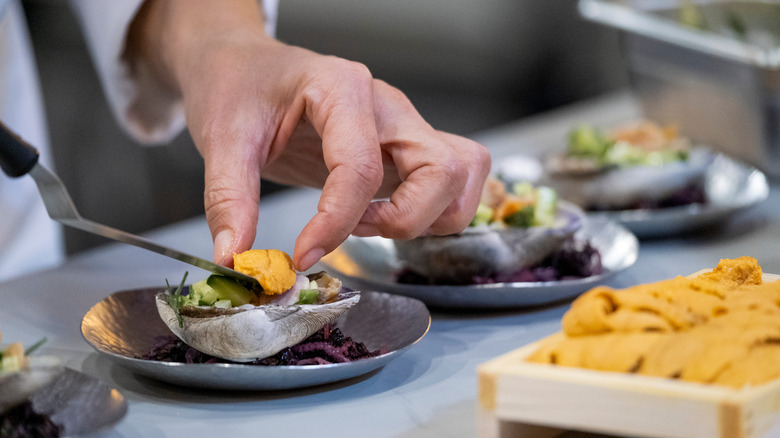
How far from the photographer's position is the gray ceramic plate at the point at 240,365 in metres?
0.72

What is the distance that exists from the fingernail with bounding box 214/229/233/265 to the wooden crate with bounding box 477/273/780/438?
13.6 inches

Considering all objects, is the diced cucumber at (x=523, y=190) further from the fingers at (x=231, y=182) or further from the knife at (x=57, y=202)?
the knife at (x=57, y=202)

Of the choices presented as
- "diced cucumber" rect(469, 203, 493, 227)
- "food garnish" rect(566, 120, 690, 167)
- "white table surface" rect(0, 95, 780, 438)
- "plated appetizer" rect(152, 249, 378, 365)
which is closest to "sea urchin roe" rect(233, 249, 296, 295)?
"plated appetizer" rect(152, 249, 378, 365)

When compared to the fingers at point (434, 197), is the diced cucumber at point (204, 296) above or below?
below

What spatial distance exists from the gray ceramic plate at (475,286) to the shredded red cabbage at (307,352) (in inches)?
8.4

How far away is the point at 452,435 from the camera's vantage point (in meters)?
0.68

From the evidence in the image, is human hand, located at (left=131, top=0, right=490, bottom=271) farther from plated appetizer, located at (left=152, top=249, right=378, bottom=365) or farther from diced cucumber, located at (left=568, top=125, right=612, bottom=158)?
diced cucumber, located at (left=568, top=125, right=612, bottom=158)

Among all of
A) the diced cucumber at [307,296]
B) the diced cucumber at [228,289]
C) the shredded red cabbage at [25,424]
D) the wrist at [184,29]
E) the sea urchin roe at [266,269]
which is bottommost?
the shredded red cabbage at [25,424]

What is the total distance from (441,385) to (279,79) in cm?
42

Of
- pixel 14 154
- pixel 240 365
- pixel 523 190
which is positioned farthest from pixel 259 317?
pixel 523 190

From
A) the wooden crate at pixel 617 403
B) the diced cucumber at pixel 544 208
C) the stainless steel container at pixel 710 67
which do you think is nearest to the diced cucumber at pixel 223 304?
the wooden crate at pixel 617 403

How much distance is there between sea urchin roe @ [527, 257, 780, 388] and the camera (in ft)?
1.78

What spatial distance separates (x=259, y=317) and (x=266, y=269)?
0.20 feet

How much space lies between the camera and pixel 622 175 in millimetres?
1396
